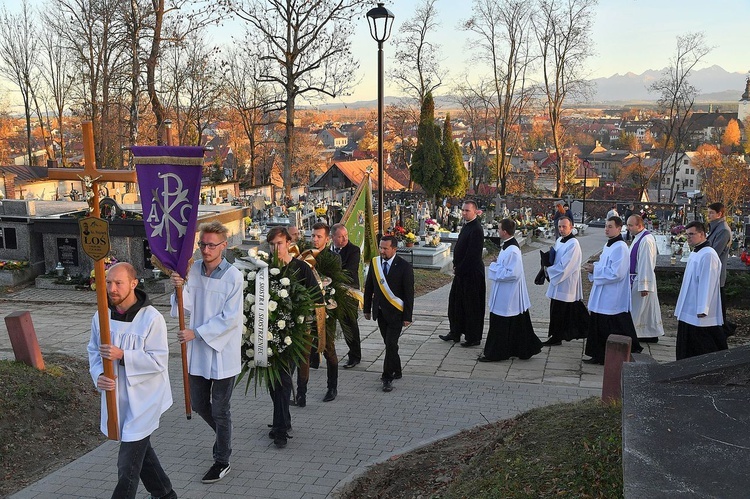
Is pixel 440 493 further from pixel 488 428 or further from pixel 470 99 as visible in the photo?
pixel 470 99

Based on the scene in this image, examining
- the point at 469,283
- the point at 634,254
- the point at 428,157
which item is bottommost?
the point at 469,283

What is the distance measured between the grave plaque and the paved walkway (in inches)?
179

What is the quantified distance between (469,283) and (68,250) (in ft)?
31.2

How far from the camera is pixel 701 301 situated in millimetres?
7996

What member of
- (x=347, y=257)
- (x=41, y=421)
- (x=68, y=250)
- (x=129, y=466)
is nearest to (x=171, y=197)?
(x=129, y=466)

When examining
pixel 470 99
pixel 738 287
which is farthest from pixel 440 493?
pixel 470 99

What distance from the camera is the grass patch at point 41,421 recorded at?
6152 mm

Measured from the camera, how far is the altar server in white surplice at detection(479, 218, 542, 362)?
9.03m

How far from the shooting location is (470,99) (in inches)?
1839

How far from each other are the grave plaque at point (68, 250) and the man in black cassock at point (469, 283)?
9.07 meters

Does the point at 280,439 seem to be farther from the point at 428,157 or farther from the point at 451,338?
the point at 428,157

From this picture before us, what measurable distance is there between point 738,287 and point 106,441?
10.4 metres

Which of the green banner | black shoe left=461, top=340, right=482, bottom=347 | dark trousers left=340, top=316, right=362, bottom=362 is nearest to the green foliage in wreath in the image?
dark trousers left=340, top=316, right=362, bottom=362

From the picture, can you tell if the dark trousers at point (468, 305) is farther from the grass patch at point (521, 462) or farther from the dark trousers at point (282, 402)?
the dark trousers at point (282, 402)
